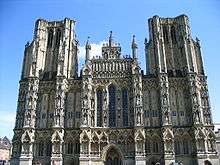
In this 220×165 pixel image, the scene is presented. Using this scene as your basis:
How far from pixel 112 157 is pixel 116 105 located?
792 cm

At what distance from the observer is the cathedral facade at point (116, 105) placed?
39.8 m

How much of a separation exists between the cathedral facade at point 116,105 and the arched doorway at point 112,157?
143mm

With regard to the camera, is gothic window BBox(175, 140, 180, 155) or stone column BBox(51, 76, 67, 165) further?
gothic window BBox(175, 140, 180, 155)

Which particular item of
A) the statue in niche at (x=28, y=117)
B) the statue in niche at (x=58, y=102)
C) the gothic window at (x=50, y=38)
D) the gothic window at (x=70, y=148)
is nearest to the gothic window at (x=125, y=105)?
the gothic window at (x=70, y=148)

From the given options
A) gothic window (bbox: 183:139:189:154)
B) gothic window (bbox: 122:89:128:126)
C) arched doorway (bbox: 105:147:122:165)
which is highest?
gothic window (bbox: 122:89:128:126)

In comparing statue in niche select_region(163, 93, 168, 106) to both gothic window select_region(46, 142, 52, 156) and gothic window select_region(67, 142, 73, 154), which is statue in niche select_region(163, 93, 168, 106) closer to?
gothic window select_region(67, 142, 73, 154)

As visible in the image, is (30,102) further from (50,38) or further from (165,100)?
(165,100)

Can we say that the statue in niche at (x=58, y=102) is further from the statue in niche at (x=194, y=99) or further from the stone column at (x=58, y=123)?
the statue in niche at (x=194, y=99)

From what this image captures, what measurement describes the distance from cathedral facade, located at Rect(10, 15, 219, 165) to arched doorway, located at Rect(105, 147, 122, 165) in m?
0.14

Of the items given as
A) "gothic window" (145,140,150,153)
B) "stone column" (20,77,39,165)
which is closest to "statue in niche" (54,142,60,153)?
"stone column" (20,77,39,165)

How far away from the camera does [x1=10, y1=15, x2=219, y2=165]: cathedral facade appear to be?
3978 cm

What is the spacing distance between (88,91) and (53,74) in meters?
7.95

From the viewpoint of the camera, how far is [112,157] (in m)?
40.9

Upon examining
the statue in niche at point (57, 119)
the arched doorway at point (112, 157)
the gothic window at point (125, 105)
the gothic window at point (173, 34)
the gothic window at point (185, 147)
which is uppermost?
the gothic window at point (173, 34)
